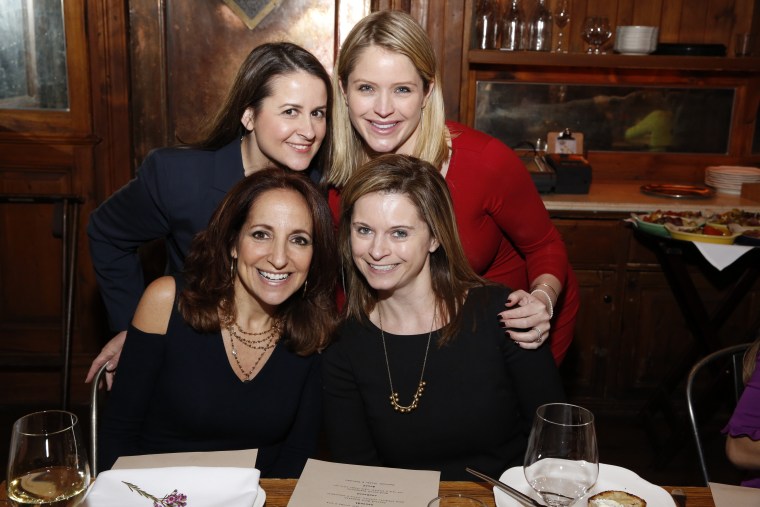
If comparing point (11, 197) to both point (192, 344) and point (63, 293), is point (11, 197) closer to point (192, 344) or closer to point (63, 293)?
point (63, 293)

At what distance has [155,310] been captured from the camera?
196cm

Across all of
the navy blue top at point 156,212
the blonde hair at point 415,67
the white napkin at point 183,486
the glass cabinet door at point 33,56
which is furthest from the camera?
the glass cabinet door at point 33,56

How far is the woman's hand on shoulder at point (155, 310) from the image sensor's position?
1.96 metres

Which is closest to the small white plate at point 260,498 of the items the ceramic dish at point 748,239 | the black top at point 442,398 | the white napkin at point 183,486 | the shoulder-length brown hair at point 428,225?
the white napkin at point 183,486

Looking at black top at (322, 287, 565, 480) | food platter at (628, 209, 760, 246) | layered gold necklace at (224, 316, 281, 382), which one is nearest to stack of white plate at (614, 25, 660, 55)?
food platter at (628, 209, 760, 246)

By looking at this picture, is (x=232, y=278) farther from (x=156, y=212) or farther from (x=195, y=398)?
(x=156, y=212)

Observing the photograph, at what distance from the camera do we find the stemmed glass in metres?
3.97

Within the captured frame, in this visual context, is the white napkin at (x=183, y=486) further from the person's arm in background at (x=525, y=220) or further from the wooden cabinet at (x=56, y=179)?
the wooden cabinet at (x=56, y=179)

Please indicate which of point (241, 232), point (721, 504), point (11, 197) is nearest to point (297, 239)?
point (241, 232)

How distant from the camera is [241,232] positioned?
197cm

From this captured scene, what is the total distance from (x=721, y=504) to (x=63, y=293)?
2933 mm

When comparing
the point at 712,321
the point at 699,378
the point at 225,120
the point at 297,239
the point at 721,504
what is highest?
the point at 225,120

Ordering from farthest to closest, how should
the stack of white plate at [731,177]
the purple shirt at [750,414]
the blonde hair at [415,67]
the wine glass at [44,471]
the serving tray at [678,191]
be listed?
1. the stack of white plate at [731,177]
2. the serving tray at [678,191]
3. the blonde hair at [415,67]
4. the purple shirt at [750,414]
5. the wine glass at [44,471]

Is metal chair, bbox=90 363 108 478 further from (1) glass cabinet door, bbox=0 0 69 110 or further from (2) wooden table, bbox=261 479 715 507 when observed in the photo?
(1) glass cabinet door, bbox=0 0 69 110
